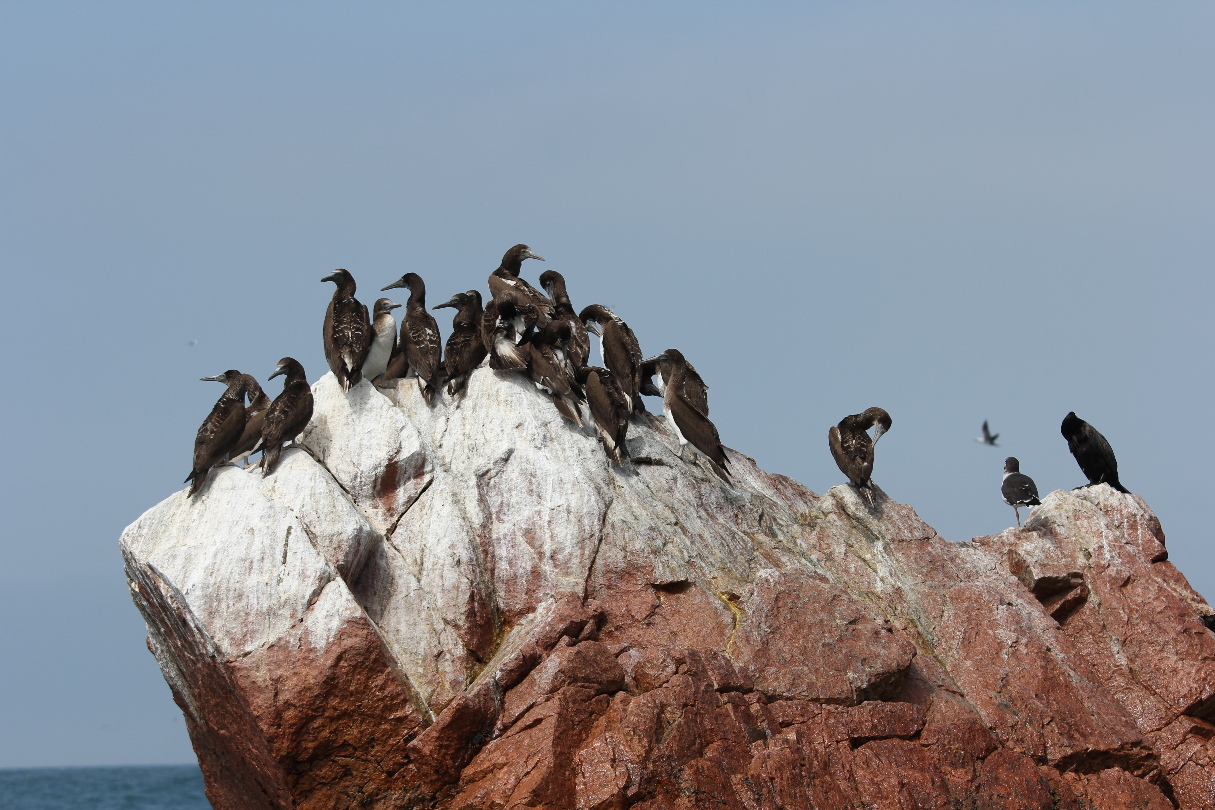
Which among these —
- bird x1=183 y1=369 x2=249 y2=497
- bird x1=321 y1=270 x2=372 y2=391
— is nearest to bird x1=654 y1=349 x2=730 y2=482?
bird x1=321 y1=270 x2=372 y2=391

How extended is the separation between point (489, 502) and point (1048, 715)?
6.76 m

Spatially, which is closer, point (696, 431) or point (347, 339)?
point (347, 339)

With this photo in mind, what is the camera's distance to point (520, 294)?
60.4 ft

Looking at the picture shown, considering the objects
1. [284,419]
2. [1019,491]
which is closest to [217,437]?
[284,419]

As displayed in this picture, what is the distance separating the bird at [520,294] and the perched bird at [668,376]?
168cm

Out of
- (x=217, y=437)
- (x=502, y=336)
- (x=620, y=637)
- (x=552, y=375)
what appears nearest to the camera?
(x=620, y=637)

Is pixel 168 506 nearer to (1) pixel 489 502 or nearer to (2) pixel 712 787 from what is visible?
(1) pixel 489 502

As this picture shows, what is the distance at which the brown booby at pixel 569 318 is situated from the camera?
17.5 m

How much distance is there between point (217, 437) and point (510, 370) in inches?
150

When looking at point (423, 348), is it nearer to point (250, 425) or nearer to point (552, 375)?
point (552, 375)

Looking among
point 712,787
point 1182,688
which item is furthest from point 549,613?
point 1182,688

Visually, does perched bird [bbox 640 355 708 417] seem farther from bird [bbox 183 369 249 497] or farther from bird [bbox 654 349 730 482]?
bird [bbox 183 369 249 497]

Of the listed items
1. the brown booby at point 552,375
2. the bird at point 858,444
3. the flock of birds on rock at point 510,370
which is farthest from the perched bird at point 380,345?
the bird at point 858,444

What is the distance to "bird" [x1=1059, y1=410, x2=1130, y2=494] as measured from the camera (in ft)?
61.1
